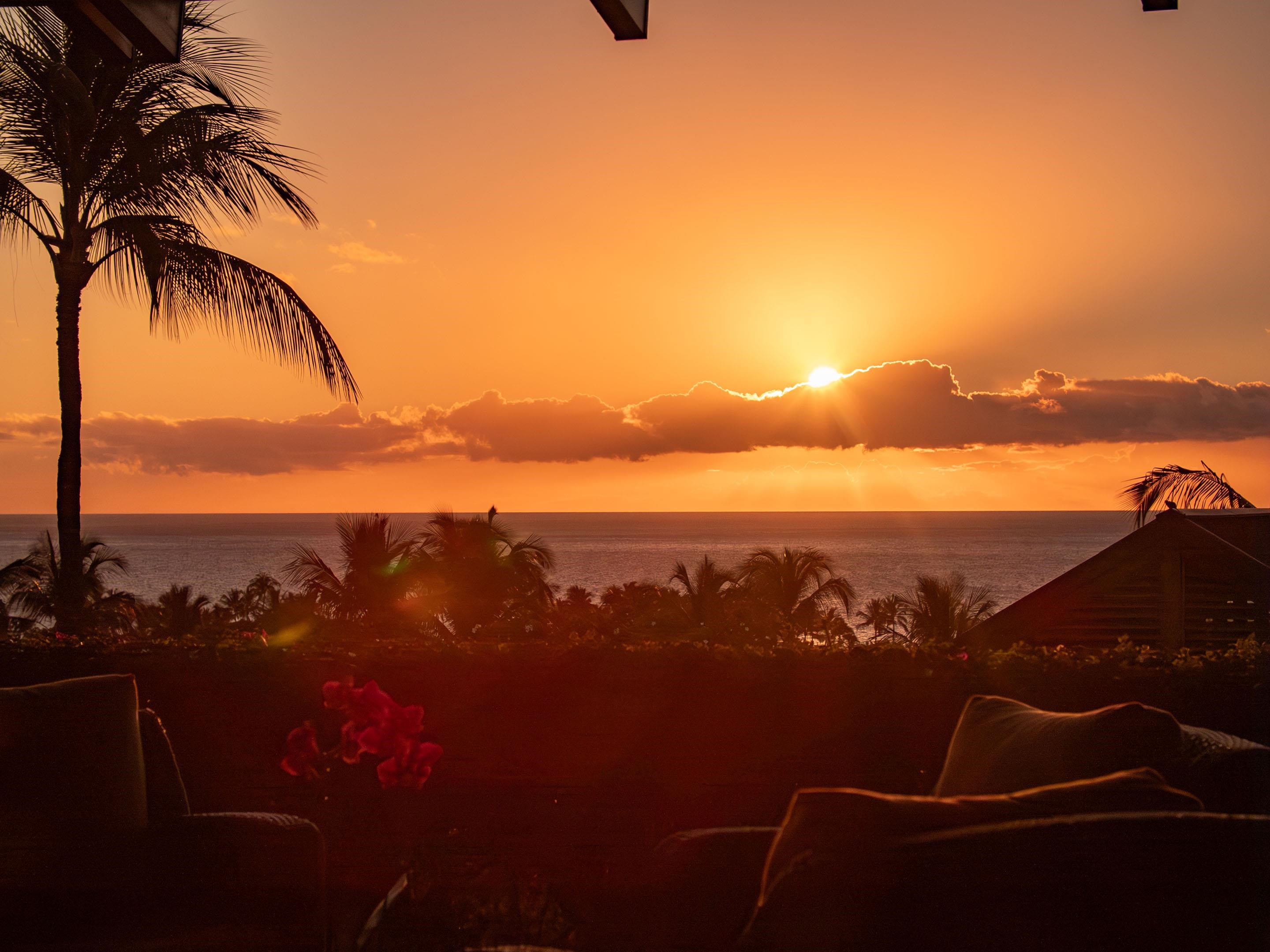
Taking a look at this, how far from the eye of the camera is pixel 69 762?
242cm

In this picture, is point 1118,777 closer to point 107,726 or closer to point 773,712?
point 773,712

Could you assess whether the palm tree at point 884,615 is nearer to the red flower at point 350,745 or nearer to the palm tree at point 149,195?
the palm tree at point 149,195

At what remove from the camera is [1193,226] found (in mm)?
7633

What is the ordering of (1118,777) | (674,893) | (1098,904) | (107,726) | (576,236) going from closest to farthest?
(1098,904)
(1118,777)
(674,893)
(107,726)
(576,236)

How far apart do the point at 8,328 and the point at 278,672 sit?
6157 millimetres

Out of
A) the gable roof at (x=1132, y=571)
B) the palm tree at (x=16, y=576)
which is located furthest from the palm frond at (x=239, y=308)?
the gable roof at (x=1132, y=571)

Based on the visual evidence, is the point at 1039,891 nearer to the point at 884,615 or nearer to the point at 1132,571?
the point at 1132,571

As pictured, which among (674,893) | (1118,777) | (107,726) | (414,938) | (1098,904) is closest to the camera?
(1098,904)

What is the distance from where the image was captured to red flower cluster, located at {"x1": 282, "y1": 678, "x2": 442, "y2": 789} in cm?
248

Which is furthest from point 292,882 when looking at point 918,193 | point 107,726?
point 918,193

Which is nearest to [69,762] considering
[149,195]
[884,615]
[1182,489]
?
[149,195]

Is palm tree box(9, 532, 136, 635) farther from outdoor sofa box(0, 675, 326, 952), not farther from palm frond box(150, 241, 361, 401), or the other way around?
outdoor sofa box(0, 675, 326, 952)

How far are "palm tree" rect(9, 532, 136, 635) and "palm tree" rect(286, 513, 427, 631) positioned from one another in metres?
4.86

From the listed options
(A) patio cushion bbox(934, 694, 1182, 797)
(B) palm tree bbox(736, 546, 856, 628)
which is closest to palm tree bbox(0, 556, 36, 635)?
(A) patio cushion bbox(934, 694, 1182, 797)
